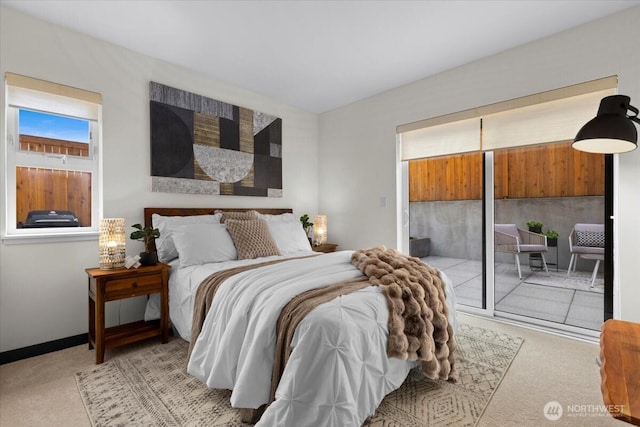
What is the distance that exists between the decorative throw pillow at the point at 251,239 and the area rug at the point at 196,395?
957mm

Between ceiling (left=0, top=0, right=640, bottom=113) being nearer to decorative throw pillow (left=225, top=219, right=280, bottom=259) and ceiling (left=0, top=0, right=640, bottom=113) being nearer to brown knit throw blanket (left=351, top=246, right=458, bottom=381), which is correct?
decorative throw pillow (left=225, top=219, right=280, bottom=259)

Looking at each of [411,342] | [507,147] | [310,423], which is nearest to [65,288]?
[310,423]

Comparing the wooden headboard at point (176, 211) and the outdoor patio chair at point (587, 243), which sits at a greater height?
the wooden headboard at point (176, 211)

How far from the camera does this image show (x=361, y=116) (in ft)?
13.6

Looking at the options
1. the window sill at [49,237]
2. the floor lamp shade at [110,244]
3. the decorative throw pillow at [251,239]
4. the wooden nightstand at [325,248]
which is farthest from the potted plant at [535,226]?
Answer: the window sill at [49,237]

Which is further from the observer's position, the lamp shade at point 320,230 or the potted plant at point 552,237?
the lamp shade at point 320,230

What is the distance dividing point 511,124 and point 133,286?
367 centimetres

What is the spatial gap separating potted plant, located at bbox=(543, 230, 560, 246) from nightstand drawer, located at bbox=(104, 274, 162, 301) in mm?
3594

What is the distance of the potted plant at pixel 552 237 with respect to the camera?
2.92 metres

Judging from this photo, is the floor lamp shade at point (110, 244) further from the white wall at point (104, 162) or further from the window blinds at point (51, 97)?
the window blinds at point (51, 97)

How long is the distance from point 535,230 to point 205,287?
3.11 m

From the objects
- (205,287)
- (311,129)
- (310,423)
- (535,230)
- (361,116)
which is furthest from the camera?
(311,129)

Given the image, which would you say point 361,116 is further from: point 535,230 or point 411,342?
point 411,342

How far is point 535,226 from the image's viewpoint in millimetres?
3021
